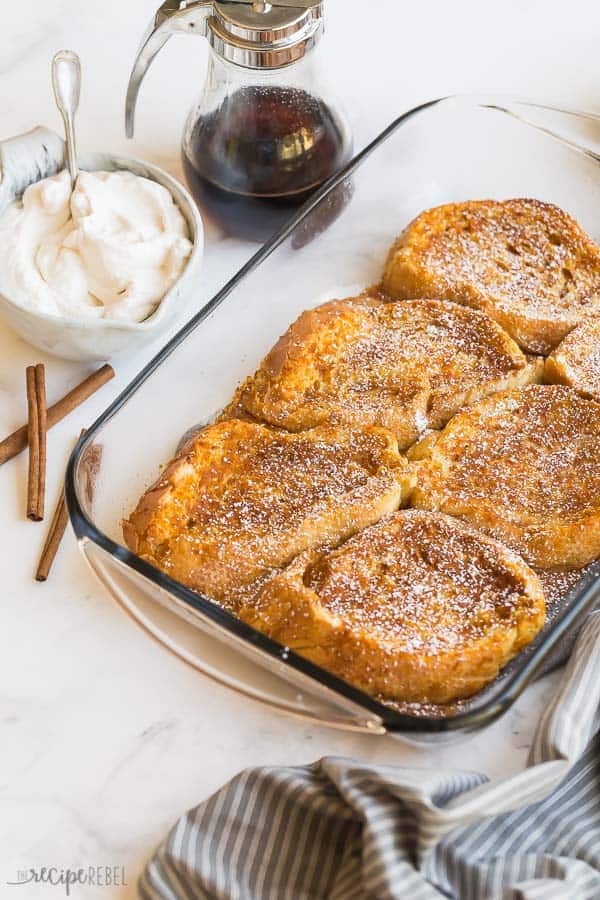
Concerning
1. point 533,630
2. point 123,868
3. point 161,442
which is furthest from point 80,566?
point 533,630

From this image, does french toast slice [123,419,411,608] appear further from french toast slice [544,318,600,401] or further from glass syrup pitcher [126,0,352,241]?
glass syrup pitcher [126,0,352,241]

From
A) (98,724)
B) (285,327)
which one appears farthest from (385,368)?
(98,724)

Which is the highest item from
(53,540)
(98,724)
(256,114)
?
(256,114)

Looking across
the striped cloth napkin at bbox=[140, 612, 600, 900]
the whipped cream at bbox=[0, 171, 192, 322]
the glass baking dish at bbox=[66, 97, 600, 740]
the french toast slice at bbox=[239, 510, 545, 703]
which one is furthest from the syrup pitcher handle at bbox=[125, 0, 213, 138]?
the striped cloth napkin at bbox=[140, 612, 600, 900]

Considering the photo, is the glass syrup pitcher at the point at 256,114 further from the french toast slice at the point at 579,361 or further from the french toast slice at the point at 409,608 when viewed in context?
the french toast slice at the point at 409,608

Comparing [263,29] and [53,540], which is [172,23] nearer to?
[263,29]
